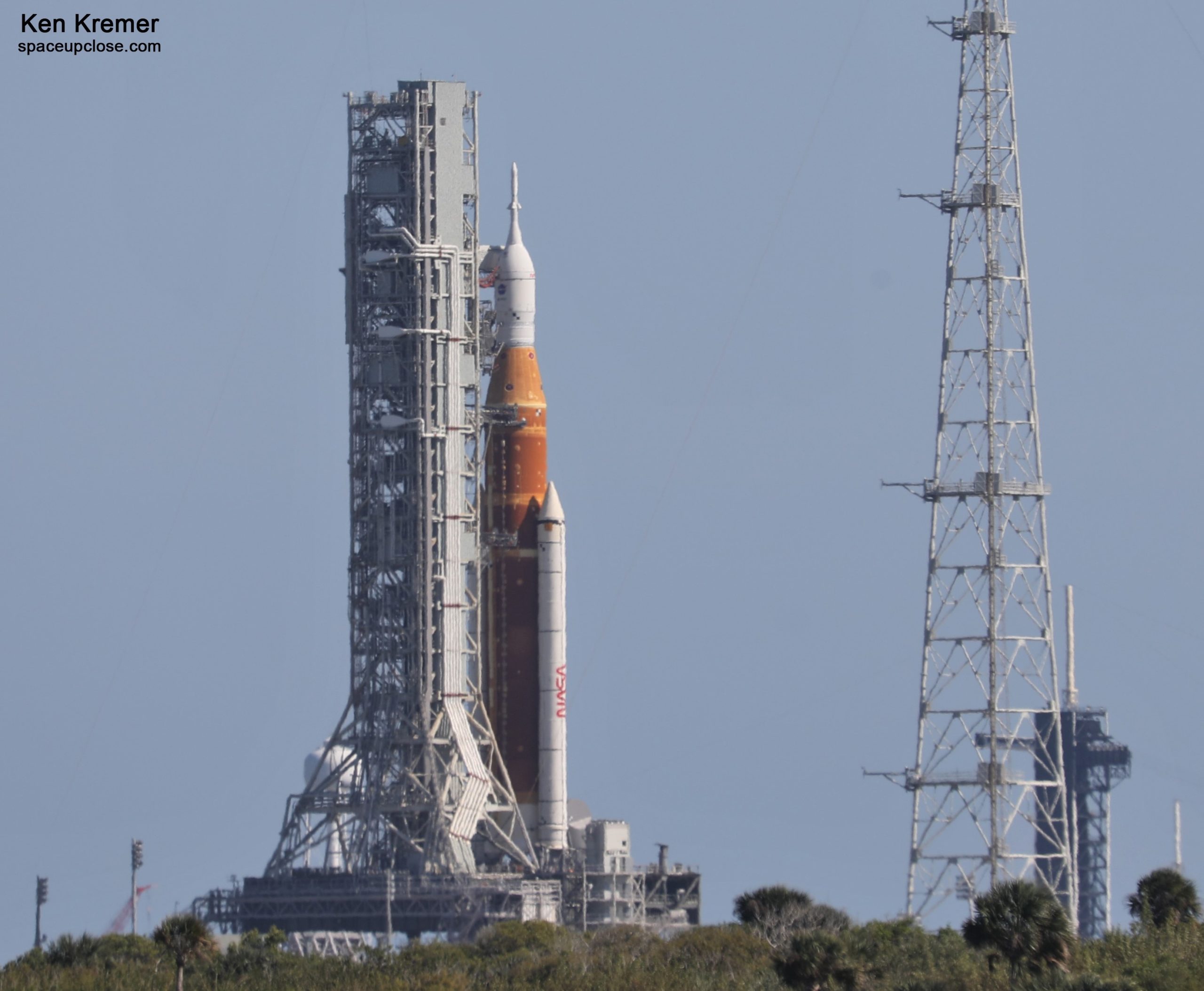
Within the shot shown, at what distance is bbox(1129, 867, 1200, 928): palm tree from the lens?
86438 millimetres

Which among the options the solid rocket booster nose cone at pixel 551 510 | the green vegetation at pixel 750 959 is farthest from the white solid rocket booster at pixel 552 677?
the green vegetation at pixel 750 959

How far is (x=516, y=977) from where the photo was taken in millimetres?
89438

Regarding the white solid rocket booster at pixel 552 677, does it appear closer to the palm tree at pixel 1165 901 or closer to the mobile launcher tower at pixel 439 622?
the mobile launcher tower at pixel 439 622

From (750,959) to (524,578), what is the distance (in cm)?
3315

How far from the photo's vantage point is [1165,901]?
86.9 m

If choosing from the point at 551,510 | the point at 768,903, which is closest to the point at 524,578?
the point at 551,510

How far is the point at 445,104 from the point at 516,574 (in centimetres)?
1898

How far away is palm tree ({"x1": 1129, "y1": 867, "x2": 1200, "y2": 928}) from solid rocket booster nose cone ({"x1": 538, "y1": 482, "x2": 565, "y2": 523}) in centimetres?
3988

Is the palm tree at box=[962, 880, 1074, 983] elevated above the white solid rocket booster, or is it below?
below

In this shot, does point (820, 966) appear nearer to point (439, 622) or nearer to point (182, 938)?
point (182, 938)

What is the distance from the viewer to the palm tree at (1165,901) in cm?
8644

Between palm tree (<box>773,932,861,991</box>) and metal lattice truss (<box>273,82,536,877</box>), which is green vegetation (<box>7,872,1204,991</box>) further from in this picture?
metal lattice truss (<box>273,82,536,877</box>)

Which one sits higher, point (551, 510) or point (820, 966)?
point (551, 510)

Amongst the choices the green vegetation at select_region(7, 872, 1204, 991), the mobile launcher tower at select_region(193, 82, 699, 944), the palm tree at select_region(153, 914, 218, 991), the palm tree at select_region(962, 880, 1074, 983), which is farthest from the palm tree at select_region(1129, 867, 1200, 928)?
the mobile launcher tower at select_region(193, 82, 699, 944)
